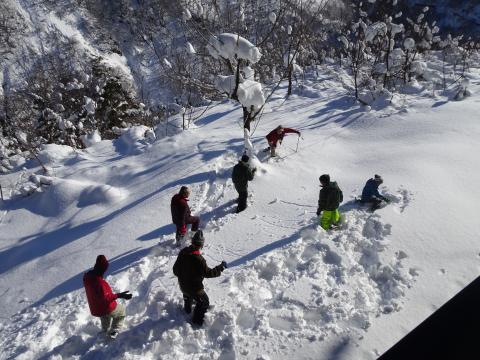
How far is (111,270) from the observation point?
5.86 meters

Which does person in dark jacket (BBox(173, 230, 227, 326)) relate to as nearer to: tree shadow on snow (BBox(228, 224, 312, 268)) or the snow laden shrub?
tree shadow on snow (BBox(228, 224, 312, 268))

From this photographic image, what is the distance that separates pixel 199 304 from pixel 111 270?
2.11 m

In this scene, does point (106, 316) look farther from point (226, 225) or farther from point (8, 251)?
point (8, 251)

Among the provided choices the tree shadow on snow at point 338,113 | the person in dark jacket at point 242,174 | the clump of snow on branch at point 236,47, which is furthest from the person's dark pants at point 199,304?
the tree shadow on snow at point 338,113

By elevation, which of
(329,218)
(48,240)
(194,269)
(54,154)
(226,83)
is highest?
(226,83)

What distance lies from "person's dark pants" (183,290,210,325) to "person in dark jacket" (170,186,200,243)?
1.66 meters

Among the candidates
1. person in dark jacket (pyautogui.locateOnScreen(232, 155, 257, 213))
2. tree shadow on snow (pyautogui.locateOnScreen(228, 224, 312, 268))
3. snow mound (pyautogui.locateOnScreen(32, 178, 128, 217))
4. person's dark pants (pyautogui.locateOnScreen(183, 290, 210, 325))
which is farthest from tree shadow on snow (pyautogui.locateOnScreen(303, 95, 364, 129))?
person's dark pants (pyautogui.locateOnScreen(183, 290, 210, 325))

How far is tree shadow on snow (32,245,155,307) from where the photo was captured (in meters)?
5.55

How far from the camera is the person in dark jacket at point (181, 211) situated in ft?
19.4

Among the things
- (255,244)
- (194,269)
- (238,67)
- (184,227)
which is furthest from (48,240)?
(238,67)

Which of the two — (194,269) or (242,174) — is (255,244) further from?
(194,269)

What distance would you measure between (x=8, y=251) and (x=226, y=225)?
4357 mm

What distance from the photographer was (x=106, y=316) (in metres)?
4.36

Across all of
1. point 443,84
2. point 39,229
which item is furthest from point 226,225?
point 443,84
